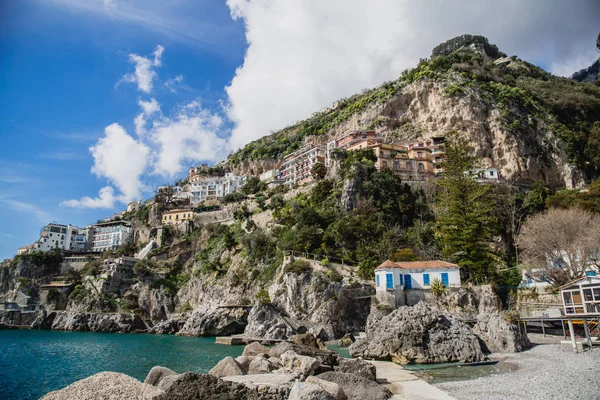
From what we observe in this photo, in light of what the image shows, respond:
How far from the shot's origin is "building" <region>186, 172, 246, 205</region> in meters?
73.3

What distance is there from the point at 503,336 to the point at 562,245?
10885 millimetres

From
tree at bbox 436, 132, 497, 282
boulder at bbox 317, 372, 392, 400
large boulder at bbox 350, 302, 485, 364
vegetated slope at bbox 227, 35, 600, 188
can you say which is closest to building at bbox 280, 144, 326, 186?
vegetated slope at bbox 227, 35, 600, 188

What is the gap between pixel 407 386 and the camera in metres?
11.6

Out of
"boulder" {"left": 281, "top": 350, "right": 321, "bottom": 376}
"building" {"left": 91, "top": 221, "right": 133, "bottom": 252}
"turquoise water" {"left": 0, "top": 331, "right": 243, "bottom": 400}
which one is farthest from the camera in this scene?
"building" {"left": 91, "top": 221, "right": 133, "bottom": 252}

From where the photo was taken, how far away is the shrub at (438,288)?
2780cm

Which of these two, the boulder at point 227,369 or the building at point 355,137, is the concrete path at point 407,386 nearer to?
the boulder at point 227,369

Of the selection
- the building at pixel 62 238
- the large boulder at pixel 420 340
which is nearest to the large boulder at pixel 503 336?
the large boulder at pixel 420 340

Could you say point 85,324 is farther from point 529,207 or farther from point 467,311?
point 529,207

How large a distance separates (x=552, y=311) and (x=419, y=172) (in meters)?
24.7

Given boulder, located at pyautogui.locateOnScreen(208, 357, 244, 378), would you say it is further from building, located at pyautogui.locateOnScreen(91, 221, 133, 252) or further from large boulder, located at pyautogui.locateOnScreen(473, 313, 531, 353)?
building, located at pyautogui.locateOnScreen(91, 221, 133, 252)

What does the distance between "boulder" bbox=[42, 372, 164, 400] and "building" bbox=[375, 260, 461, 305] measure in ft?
78.3

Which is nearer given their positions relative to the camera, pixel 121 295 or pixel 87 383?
pixel 87 383

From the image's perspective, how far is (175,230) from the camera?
60531mm

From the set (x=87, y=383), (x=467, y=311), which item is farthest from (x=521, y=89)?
(x=87, y=383)
